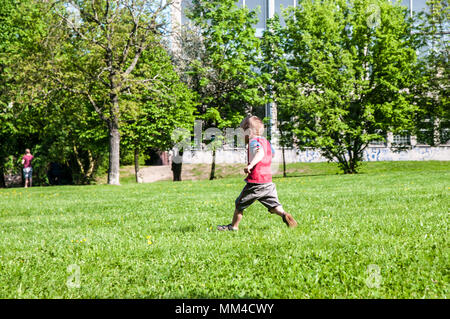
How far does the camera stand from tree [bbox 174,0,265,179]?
29.3 m

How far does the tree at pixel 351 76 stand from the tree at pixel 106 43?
33.2 feet

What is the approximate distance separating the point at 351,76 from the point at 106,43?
15.4 meters

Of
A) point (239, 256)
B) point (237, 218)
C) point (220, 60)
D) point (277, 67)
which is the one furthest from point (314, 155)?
point (239, 256)

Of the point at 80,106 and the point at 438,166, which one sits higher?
the point at 80,106

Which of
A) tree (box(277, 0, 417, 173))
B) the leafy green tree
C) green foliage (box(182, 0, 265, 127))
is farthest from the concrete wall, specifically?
the leafy green tree

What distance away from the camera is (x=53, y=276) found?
4375 millimetres

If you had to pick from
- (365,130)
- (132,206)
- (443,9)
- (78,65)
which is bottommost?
(132,206)

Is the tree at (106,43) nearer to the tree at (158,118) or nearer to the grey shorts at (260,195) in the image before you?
the tree at (158,118)

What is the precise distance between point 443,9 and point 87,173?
28031 mm

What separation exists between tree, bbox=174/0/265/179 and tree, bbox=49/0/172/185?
5.48 metres

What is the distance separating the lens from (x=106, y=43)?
23.1 m

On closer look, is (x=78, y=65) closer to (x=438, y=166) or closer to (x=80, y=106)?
(x=80, y=106)

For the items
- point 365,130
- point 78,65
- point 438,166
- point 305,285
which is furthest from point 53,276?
point 438,166
